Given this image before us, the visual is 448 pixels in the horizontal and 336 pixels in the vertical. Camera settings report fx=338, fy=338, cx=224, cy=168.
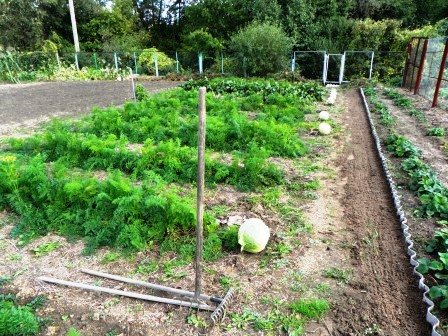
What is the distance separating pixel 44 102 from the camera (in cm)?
1198

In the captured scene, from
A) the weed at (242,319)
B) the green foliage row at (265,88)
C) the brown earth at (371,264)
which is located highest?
the green foliage row at (265,88)

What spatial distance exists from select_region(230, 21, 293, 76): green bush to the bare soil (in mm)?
13770

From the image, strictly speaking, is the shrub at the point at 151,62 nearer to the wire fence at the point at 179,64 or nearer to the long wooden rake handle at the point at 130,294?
the wire fence at the point at 179,64

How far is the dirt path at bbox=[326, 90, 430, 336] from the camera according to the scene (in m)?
2.61

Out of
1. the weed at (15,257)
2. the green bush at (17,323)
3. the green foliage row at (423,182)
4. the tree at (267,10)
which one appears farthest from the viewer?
the tree at (267,10)

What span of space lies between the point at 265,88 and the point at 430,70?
18.8 ft

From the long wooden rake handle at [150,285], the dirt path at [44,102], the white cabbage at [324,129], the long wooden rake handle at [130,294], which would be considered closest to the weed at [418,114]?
the white cabbage at [324,129]

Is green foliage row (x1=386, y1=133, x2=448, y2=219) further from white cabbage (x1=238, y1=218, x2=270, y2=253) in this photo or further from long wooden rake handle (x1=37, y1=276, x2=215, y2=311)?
long wooden rake handle (x1=37, y1=276, x2=215, y2=311)

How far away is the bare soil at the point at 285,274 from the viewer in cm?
265

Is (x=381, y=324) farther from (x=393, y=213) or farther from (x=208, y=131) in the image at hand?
(x=208, y=131)

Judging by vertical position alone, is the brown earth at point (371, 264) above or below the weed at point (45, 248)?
above

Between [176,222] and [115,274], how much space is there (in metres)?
0.81

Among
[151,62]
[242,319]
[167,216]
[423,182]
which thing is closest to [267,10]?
[151,62]

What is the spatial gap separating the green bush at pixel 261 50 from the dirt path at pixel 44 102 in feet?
21.5
